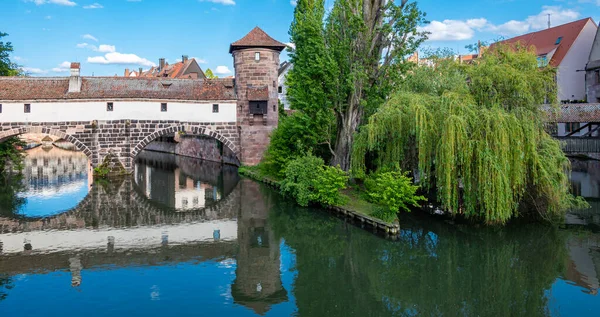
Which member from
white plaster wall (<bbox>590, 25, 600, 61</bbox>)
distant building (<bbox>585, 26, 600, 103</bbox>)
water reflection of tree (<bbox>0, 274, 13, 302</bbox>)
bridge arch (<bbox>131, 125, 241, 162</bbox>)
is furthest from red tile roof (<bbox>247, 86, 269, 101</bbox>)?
white plaster wall (<bbox>590, 25, 600, 61</bbox>)

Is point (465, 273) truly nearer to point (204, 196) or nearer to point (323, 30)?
point (323, 30)

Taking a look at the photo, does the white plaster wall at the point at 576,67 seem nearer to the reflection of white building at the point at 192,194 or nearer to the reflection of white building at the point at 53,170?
the reflection of white building at the point at 192,194

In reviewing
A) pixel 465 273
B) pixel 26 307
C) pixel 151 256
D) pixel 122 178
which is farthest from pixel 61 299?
pixel 122 178

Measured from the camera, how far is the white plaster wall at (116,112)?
91.9ft

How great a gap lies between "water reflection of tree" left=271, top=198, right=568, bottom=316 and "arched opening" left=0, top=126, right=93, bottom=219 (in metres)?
11.0

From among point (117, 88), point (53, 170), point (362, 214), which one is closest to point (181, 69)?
point (53, 170)

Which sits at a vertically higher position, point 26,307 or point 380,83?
point 380,83

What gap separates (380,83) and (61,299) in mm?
15373

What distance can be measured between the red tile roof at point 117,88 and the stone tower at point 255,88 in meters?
1.20

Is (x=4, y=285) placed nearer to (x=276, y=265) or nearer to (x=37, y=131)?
(x=276, y=265)

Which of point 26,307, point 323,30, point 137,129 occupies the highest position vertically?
point 323,30

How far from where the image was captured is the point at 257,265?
13023 mm

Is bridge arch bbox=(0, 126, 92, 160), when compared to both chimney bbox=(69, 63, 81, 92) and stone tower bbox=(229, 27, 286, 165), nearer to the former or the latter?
chimney bbox=(69, 63, 81, 92)

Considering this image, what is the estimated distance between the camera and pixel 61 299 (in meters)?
10.4
